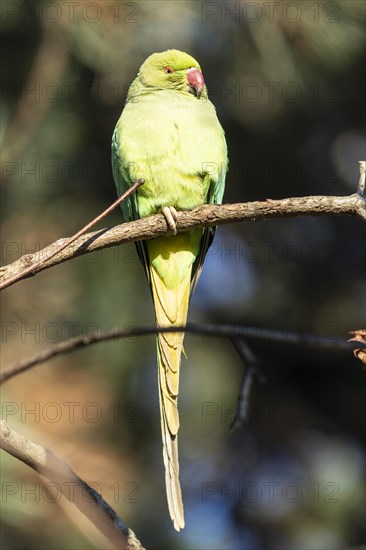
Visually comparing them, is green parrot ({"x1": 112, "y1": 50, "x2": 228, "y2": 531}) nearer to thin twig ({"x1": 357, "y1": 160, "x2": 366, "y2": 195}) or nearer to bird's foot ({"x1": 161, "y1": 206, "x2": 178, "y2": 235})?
bird's foot ({"x1": 161, "y1": 206, "x2": 178, "y2": 235})

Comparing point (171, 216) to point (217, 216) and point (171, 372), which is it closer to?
point (217, 216)

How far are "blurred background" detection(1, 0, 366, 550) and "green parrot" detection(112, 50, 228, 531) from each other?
147cm

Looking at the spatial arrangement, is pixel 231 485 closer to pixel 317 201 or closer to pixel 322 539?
pixel 322 539

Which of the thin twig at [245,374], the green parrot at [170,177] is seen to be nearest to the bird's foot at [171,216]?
the green parrot at [170,177]

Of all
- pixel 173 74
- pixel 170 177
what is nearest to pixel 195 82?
pixel 173 74

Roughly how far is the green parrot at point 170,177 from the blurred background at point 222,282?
1475mm

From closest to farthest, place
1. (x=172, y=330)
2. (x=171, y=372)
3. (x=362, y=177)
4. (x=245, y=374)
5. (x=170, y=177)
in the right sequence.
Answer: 1. (x=172, y=330)
2. (x=245, y=374)
3. (x=362, y=177)
4. (x=171, y=372)
5. (x=170, y=177)

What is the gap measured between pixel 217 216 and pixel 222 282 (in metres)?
3.09

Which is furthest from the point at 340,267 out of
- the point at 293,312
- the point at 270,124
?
the point at 270,124

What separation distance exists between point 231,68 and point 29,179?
1.63 metres

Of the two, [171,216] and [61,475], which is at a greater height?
[171,216]

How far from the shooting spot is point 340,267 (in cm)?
598

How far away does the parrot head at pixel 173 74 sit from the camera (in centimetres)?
389

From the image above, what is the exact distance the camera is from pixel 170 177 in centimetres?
342
